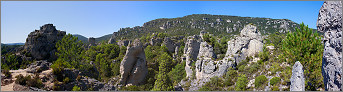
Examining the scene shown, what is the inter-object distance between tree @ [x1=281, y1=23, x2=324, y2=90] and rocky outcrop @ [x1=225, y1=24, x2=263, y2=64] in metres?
15.6

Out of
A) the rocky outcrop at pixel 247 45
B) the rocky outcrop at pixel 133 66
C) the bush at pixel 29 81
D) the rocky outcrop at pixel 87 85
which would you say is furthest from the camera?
the rocky outcrop at pixel 247 45

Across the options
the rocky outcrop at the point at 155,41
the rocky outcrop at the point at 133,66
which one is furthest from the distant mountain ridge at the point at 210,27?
the rocky outcrop at the point at 133,66

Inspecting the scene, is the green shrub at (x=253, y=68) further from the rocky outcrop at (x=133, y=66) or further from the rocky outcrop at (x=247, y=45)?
the rocky outcrop at (x=133, y=66)

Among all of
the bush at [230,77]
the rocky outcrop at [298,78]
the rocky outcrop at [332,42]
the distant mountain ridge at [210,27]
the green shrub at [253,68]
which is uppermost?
the distant mountain ridge at [210,27]

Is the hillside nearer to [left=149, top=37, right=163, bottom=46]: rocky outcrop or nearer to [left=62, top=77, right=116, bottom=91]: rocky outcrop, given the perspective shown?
[left=149, top=37, right=163, bottom=46]: rocky outcrop

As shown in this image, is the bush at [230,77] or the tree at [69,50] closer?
the tree at [69,50]

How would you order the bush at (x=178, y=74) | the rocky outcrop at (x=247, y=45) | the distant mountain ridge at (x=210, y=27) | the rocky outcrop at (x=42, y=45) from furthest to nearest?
the distant mountain ridge at (x=210, y=27) → the bush at (x=178, y=74) → the rocky outcrop at (x=247, y=45) → the rocky outcrop at (x=42, y=45)

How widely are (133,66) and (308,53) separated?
17.5 m

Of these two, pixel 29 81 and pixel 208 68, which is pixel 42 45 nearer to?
pixel 29 81

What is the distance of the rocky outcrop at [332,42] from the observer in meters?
5.60

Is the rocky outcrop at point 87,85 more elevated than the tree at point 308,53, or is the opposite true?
the tree at point 308,53

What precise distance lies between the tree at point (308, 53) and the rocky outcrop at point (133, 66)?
15579 millimetres

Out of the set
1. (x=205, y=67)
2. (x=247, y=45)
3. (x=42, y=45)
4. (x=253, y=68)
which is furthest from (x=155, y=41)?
(x=253, y=68)

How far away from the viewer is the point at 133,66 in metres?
18.7
